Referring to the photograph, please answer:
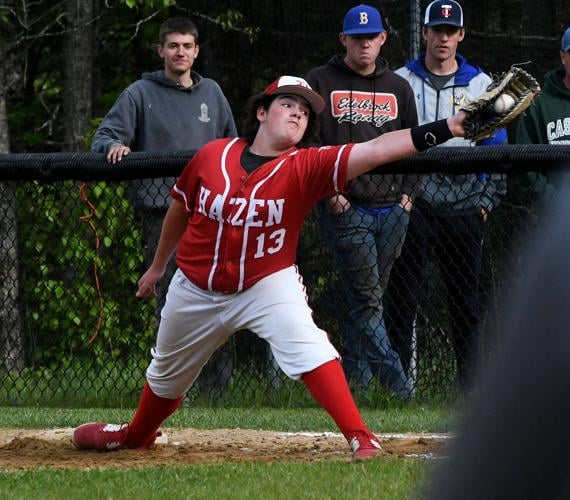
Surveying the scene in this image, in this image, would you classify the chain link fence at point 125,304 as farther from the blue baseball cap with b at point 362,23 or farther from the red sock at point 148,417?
the red sock at point 148,417

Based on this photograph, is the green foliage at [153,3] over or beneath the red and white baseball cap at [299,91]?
over

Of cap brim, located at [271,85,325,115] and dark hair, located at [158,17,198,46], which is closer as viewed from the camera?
cap brim, located at [271,85,325,115]

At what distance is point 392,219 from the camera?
7.35 metres

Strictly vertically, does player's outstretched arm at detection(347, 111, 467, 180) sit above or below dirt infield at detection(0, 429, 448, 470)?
above

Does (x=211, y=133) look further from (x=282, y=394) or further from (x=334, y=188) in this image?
(x=334, y=188)

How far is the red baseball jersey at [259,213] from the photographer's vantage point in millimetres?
5312

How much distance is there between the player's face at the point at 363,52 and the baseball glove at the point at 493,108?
2521mm

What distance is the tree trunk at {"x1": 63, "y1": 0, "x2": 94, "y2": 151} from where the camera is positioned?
1294cm

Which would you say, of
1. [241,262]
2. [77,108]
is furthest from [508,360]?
[77,108]

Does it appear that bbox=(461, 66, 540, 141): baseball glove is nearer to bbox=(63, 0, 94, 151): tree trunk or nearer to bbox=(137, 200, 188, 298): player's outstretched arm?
bbox=(137, 200, 188, 298): player's outstretched arm

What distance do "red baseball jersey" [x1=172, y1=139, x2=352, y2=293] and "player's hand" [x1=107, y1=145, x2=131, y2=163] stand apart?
1899 millimetres

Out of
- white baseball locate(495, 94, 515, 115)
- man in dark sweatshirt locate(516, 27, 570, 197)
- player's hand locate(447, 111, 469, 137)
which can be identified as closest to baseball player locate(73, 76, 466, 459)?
player's hand locate(447, 111, 469, 137)

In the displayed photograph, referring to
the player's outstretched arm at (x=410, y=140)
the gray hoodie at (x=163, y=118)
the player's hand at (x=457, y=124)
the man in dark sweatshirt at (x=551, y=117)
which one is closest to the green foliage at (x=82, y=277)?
the gray hoodie at (x=163, y=118)

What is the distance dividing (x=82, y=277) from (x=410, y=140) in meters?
3.70
